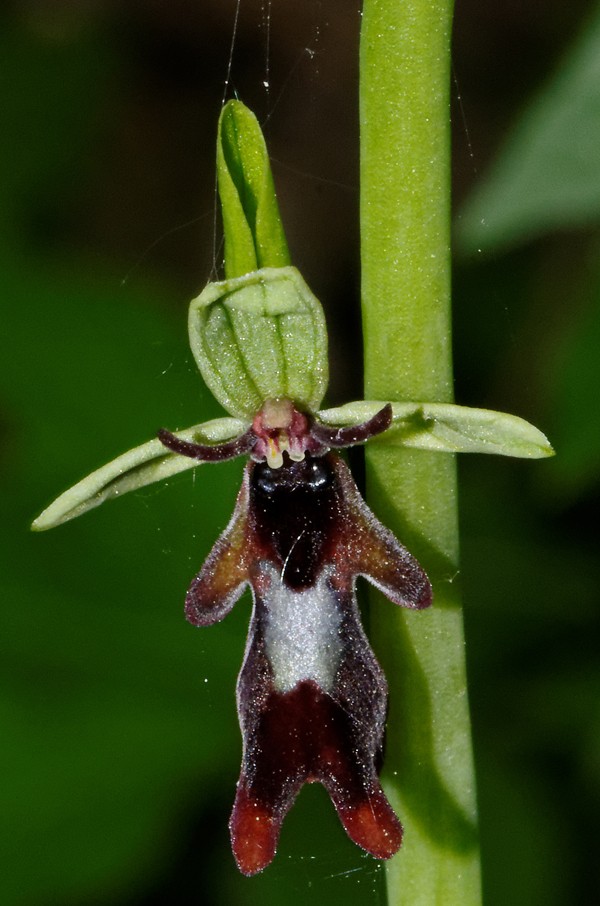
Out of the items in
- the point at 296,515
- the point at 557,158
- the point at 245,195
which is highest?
the point at 557,158

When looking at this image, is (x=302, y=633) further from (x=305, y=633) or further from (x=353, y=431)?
(x=353, y=431)

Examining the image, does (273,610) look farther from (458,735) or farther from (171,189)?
(171,189)

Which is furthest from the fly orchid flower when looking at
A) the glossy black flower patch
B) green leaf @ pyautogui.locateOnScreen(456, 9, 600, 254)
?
green leaf @ pyautogui.locateOnScreen(456, 9, 600, 254)

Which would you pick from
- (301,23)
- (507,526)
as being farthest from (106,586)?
(301,23)

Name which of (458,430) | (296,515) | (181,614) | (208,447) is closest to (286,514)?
(296,515)

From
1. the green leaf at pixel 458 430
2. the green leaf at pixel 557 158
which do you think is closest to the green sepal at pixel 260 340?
the green leaf at pixel 458 430

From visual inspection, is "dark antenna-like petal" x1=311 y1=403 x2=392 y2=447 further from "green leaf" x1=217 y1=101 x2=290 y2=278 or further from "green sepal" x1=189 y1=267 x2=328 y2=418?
"green leaf" x1=217 y1=101 x2=290 y2=278

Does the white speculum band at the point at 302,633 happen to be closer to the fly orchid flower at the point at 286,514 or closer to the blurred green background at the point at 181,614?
the fly orchid flower at the point at 286,514
